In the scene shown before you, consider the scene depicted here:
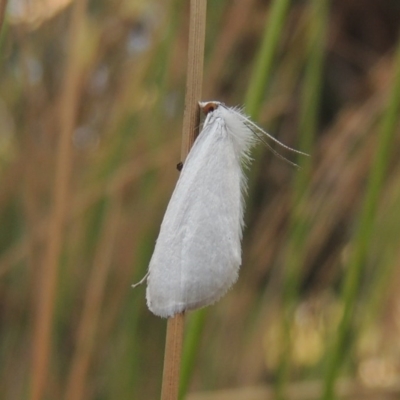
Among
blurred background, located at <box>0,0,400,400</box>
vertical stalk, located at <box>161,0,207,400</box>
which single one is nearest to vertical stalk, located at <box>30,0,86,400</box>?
blurred background, located at <box>0,0,400,400</box>

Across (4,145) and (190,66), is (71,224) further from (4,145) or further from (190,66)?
(190,66)

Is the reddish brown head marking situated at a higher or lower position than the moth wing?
higher

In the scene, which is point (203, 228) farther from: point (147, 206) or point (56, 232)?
point (147, 206)

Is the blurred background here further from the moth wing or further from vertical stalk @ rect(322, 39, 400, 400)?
the moth wing

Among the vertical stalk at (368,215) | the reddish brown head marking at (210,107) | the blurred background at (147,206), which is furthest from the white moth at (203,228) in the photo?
the blurred background at (147,206)

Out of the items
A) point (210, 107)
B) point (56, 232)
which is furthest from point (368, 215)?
point (56, 232)

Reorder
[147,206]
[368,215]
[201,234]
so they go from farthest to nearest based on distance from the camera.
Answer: [147,206]
[368,215]
[201,234]

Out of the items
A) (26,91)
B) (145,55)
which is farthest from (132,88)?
(26,91)
